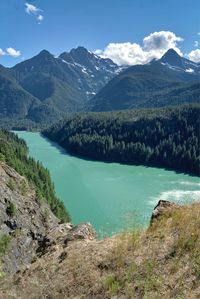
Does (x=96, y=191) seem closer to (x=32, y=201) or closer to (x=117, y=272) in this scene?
(x=32, y=201)

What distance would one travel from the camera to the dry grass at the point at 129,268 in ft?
42.3

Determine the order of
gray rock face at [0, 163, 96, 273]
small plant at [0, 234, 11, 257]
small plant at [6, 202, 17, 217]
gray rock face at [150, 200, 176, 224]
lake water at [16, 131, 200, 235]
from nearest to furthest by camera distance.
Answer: gray rock face at [150, 200, 176, 224] < small plant at [0, 234, 11, 257] < gray rock face at [0, 163, 96, 273] < small plant at [6, 202, 17, 217] < lake water at [16, 131, 200, 235]

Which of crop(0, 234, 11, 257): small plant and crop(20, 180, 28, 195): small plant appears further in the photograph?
crop(20, 180, 28, 195): small plant

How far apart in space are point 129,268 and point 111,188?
384ft

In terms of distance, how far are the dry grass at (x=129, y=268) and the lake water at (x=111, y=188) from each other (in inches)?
2418

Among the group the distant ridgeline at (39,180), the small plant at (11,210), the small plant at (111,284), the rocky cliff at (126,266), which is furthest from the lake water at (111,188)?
the small plant at (111,284)

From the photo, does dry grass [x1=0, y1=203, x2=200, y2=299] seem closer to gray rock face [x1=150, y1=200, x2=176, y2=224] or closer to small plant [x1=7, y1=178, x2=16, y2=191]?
gray rock face [x1=150, y1=200, x2=176, y2=224]

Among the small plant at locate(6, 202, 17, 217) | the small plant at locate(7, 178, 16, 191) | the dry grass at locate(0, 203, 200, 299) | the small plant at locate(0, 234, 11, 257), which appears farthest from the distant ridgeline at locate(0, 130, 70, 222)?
the dry grass at locate(0, 203, 200, 299)

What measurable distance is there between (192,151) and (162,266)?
172365 mm

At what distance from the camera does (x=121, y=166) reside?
18488cm

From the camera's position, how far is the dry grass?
42.3 ft

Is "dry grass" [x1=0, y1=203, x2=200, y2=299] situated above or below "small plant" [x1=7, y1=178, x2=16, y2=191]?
above

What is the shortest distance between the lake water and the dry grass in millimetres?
61413

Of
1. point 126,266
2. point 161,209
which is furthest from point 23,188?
point 126,266
